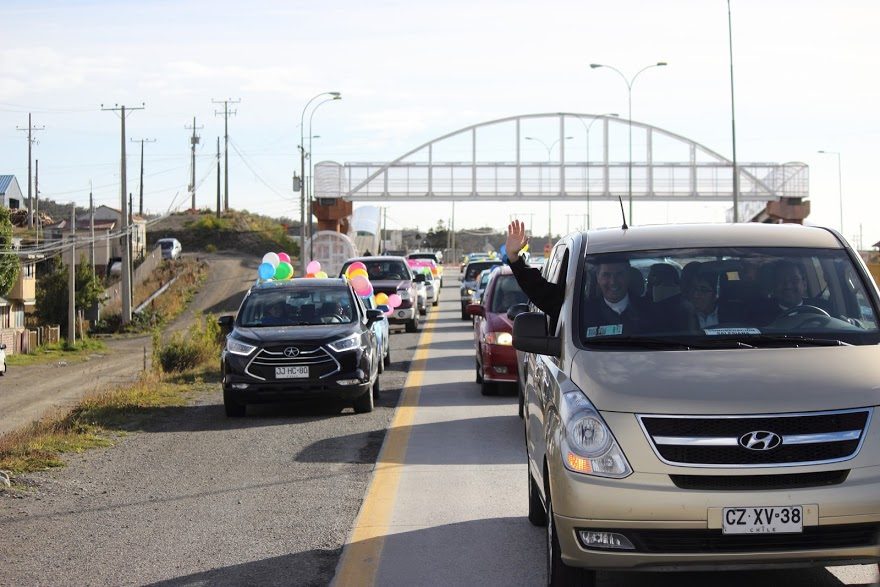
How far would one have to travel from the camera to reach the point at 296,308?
16281 mm

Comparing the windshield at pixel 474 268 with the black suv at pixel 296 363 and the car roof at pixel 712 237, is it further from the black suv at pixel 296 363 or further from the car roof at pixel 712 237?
the car roof at pixel 712 237

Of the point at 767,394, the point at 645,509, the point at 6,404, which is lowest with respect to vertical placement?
the point at 6,404

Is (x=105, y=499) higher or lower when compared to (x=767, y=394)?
lower


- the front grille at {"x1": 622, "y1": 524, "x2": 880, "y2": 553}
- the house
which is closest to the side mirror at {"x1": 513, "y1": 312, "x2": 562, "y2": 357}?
the front grille at {"x1": 622, "y1": 524, "x2": 880, "y2": 553}

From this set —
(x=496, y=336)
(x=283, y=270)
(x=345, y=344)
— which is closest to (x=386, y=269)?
(x=283, y=270)

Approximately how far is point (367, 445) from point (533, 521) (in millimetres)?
4358

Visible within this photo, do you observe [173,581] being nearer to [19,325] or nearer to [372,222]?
[19,325]

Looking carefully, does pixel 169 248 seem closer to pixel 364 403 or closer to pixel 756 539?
pixel 364 403

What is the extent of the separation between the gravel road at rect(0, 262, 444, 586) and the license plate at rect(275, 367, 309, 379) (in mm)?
627

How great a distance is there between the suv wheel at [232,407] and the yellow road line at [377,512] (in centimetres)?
189

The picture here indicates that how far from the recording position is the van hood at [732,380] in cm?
566

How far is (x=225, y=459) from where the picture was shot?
38.3 feet

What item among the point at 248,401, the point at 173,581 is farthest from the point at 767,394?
the point at 248,401

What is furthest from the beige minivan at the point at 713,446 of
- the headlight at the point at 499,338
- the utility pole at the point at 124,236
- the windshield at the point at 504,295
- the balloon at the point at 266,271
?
the utility pole at the point at 124,236
